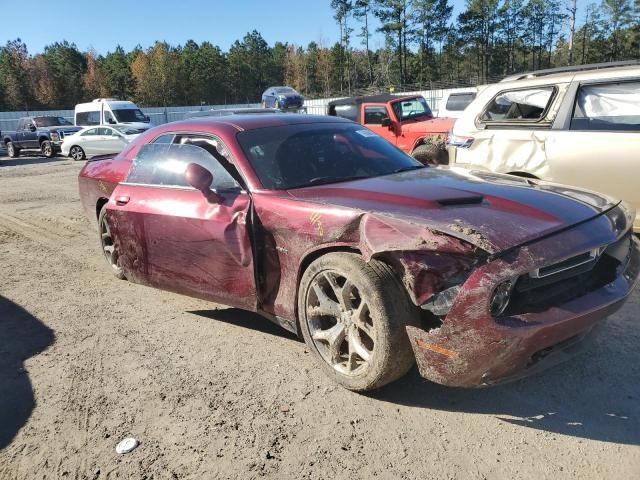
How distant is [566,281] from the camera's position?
8.95ft

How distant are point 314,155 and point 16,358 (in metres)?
2.53

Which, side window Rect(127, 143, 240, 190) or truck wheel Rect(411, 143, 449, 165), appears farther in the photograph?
truck wheel Rect(411, 143, 449, 165)

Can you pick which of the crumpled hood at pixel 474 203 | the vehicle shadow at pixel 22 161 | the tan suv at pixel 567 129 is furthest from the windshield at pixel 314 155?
the vehicle shadow at pixel 22 161

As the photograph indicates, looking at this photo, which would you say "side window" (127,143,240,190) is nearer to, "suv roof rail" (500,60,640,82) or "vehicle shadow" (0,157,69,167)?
"suv roof rail" (500,60,640,82)

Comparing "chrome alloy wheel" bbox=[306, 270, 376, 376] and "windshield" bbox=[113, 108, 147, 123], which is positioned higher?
"windshield" bbox=[113, 108, 147, 123]

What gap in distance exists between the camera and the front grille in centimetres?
255

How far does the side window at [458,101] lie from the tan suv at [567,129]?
12143 millimetres

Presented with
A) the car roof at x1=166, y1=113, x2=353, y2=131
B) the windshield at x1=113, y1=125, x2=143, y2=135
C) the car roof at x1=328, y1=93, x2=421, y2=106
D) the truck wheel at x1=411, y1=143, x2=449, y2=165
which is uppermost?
the car roof at x1=328, y1=93, x2=421, y2=106

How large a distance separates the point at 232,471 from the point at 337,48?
82012mm

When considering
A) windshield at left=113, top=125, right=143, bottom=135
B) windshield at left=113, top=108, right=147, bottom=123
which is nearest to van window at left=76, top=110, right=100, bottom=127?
windshield at left=113, top=108, right=147, bottom=123

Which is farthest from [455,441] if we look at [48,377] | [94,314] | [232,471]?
[94,314]

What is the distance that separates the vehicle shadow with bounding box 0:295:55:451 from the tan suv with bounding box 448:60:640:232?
477 cm

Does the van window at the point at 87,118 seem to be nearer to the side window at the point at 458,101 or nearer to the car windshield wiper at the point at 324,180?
the side window at the point at 458,101

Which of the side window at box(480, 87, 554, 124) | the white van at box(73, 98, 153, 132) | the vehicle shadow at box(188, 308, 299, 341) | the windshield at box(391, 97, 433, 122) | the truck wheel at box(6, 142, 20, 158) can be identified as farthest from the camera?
the truck wheel at box(6, 142, 20, 158)
